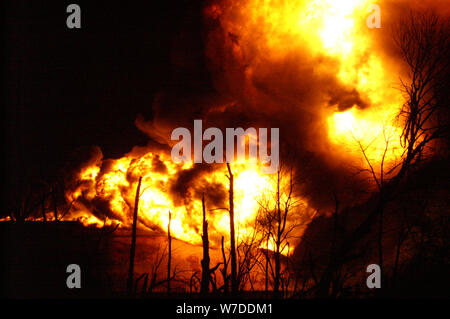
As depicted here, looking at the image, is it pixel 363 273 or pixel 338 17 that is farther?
pixel 338 17

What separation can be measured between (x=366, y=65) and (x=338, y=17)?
3.96 metres

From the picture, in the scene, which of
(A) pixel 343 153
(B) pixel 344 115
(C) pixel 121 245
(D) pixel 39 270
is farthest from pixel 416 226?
(D) pixel 39 270

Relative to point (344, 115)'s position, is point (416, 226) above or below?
below

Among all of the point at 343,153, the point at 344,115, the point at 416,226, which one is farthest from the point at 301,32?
the point at 416,226

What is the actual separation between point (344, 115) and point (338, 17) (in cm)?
692

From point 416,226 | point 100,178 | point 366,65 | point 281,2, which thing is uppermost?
point 281,2

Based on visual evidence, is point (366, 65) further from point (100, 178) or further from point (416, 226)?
point (100, 178)

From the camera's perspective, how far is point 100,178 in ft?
111

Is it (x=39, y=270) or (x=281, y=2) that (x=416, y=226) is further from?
(x=39, y=270)

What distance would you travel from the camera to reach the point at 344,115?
26.5m
